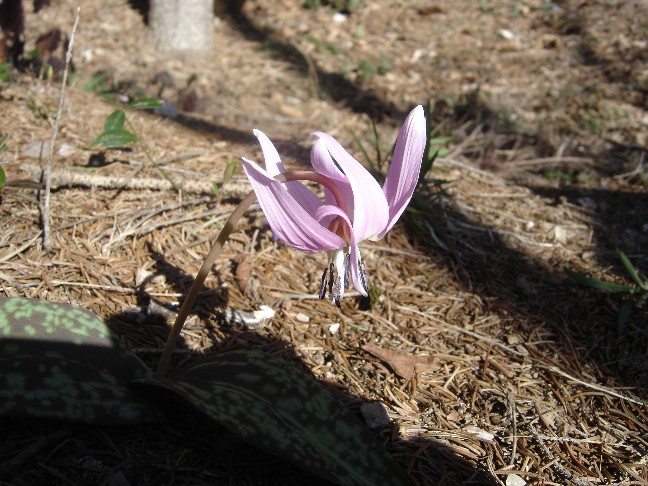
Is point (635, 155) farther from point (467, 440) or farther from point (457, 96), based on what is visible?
point (467, 440)

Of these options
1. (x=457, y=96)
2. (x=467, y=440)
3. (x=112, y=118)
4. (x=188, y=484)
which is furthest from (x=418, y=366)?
(x=457, y=96)

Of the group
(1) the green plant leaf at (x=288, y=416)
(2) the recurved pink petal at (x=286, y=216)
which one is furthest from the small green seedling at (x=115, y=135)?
(2) the recurved pink petal at (x=286, y=216)

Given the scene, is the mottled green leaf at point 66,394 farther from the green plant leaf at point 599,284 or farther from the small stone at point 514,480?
the green plant leaf at point 599,284

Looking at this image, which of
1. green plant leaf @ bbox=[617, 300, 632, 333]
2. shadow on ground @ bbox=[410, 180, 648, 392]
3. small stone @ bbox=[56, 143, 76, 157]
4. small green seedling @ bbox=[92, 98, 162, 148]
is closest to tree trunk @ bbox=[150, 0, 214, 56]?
small stone @ bbox=[56, 143, 76, 157]

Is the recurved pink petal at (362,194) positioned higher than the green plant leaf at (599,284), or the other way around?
the recurved pink petal at (362,194)

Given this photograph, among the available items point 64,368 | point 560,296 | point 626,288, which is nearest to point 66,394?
point 64,368

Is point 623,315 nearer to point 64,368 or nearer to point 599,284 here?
point 599,284
